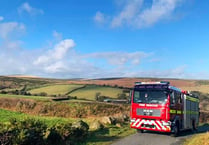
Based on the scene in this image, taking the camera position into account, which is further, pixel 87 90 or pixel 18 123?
pixel 87 90

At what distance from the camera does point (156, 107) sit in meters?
17.5

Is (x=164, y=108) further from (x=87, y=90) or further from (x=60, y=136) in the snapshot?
(x=87, y=90)

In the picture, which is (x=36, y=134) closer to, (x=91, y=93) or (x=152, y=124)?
(x=152, y=124)

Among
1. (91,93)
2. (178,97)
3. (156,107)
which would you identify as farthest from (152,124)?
(91,93)

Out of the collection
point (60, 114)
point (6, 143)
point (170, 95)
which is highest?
point (170, 95)

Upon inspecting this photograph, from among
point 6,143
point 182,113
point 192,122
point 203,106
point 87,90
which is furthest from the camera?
point 87,90

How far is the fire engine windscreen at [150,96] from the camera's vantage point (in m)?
17.4

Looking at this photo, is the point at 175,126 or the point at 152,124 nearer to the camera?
the point at 152,124

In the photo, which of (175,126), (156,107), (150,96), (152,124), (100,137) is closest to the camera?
(100,137)

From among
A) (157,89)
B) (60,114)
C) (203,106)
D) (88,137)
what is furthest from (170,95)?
(203,106)

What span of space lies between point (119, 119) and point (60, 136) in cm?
1184

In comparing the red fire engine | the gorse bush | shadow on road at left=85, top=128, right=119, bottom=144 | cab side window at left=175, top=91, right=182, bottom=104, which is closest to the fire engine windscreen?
the red fire engine

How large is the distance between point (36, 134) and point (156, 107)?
28.0 ft

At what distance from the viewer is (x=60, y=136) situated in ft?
43.6
